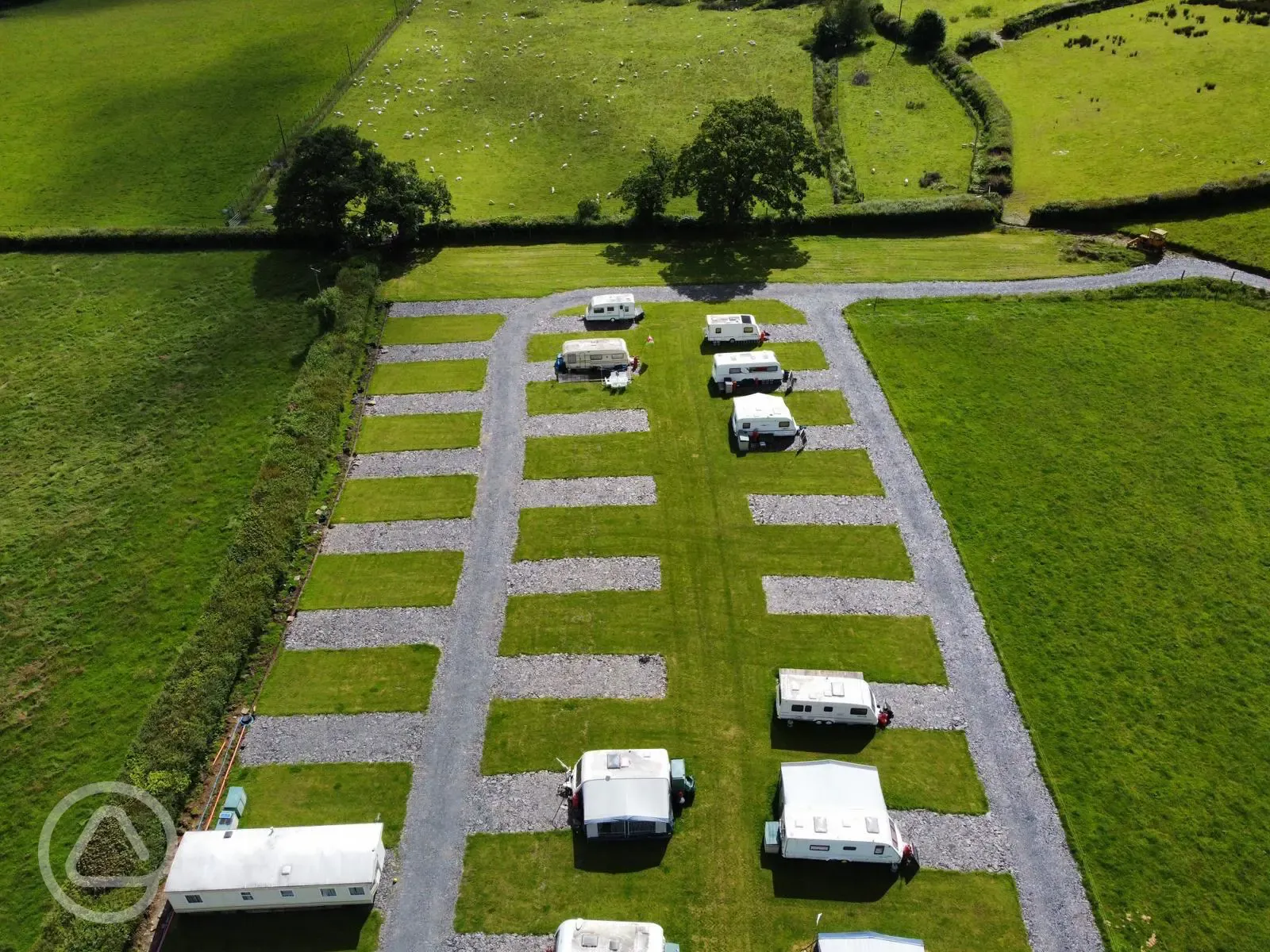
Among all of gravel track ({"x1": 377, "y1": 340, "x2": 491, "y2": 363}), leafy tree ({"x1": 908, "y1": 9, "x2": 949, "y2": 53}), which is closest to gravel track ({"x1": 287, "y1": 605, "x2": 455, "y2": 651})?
gravel track ({"x1": 377, "y1": 340, "x2": 491, "y2": 363})

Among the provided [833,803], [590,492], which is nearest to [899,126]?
[590,492]

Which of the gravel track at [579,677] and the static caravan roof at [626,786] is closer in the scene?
the static caravan roof at [626,786]

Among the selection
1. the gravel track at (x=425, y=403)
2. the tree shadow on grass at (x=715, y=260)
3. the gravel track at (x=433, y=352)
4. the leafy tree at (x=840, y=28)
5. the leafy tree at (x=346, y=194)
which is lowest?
the gravel track at (x=425, y=403)

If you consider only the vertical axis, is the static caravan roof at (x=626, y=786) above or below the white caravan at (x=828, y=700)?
below

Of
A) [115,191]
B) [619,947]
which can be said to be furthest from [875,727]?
[115,191]

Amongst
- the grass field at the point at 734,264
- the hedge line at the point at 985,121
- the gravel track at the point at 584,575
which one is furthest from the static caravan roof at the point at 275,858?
the hedge line at the point at 985,121

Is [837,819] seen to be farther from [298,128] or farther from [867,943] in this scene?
[298,128]

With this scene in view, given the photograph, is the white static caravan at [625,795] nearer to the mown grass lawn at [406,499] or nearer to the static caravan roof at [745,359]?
the mown grass lawn at [406,499]
